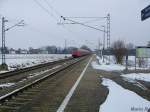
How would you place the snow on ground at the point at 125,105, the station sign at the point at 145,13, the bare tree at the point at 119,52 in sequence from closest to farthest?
the snow on ground at the point at 125,105
the station sign at the point at 145,13
the bare tree at the point at 119,52

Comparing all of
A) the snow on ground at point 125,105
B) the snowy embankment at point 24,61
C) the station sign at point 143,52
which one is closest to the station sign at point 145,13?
the snow on ground at point 125,105

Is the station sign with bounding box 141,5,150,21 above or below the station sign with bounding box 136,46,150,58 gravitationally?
above

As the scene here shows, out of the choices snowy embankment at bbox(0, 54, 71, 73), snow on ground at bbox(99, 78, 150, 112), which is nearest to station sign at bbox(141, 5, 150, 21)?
snow on ground at bbox(99, 78, 150, 112)

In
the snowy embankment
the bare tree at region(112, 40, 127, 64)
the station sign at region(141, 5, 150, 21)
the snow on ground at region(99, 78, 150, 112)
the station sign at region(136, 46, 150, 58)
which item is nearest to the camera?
the snow on ground at region(99, 78, 150, 112)

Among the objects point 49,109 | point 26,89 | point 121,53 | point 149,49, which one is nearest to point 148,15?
point 49,109

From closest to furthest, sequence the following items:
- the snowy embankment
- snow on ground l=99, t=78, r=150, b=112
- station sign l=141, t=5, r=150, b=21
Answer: snow on ground l=99, t=78, r=150, b=112
station sign l=141, t=5, r=150, b=21
the snowy embankment

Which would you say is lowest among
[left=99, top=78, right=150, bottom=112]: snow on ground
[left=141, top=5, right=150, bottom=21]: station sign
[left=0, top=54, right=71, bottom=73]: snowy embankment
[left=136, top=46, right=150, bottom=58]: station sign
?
[left=0, top=54, right=71, bottom=73]: snowy embankment

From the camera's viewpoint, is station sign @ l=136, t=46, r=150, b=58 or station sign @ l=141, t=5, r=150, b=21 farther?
station sign @ l=136, t=46, r=150, b=58

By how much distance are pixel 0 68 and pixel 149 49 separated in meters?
17.6

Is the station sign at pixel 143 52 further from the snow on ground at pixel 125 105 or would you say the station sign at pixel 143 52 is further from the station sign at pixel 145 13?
the station sign at pixel 145 13

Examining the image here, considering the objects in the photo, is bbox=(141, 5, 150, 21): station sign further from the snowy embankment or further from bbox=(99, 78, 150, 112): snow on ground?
the snowy embankment

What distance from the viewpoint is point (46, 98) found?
13.9 m

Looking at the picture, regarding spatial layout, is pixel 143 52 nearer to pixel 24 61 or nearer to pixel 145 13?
pixel 145 13

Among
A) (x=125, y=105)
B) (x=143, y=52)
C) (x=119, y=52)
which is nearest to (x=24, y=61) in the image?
(x=119, y=52)
